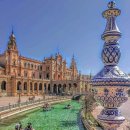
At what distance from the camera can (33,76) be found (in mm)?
81875

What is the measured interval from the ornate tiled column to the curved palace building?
53.7 metres

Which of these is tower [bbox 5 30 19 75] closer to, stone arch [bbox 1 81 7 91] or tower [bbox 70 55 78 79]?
stone arch [bbox 1 81 7 91]

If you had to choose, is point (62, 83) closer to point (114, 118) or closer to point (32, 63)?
point (32, 63)

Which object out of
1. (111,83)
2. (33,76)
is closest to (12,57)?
(33,76)

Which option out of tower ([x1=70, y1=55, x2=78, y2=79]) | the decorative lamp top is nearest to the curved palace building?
tower ([x1=70, y1=55, x2=78, y2=79])

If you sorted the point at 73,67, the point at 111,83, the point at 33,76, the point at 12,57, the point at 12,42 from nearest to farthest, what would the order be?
the point at 111,83 < the point at 12,57 < the point at 12,42 < the point at 33,76 < the point at 73,67

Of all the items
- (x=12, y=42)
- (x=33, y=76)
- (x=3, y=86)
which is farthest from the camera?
(x=33, y=76)

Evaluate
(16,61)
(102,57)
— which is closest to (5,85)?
(16,61)

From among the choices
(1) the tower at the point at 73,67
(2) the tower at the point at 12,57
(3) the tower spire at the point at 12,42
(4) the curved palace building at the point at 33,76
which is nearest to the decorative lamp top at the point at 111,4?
(4) the curved palace building at the point at 33,76

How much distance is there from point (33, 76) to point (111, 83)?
78458mm

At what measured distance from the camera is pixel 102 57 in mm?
4840

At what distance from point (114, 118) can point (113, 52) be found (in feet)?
4.56

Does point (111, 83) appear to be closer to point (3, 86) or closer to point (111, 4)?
point (111, 4)

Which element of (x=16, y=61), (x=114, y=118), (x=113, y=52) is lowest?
(x=114, y=118)
